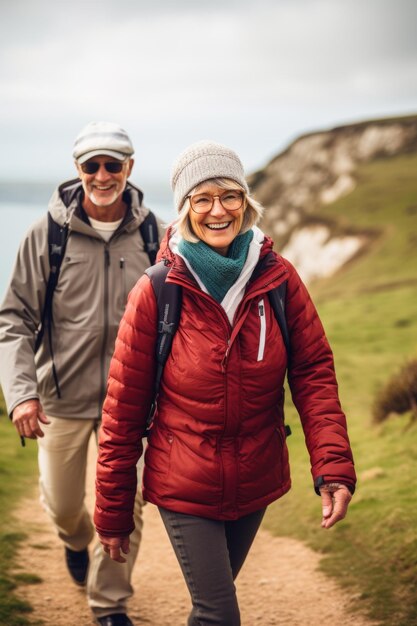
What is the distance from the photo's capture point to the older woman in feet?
13.2

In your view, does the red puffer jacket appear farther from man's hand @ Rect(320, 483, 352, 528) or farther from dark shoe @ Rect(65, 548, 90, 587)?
dark shoe @ Rect(65, 548, 90, 587)

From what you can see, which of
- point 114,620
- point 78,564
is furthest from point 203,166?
point 78,564

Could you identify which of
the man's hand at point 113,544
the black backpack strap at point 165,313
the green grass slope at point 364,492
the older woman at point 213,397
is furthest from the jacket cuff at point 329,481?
the green grass slope at point 364,492

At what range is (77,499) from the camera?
6.18m

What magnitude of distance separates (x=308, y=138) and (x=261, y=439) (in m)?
73.8

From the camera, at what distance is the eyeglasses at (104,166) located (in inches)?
226

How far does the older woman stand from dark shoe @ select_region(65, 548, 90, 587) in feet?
8.78

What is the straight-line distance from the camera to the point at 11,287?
5656 mm

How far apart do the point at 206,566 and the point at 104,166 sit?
2.90 metres

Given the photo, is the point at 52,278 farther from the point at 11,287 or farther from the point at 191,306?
the point at 191,306

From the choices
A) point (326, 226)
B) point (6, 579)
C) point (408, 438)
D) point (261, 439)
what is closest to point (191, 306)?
point (261, 439)

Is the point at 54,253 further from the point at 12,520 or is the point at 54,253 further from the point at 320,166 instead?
the point at 320,166

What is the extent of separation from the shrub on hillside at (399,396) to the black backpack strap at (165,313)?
24.8ft

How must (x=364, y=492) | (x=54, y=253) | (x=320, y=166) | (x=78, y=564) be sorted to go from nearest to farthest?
(x=54, y=253) < (x=78, y=564) < (x=364, y=492) < (x=320, y=166)
